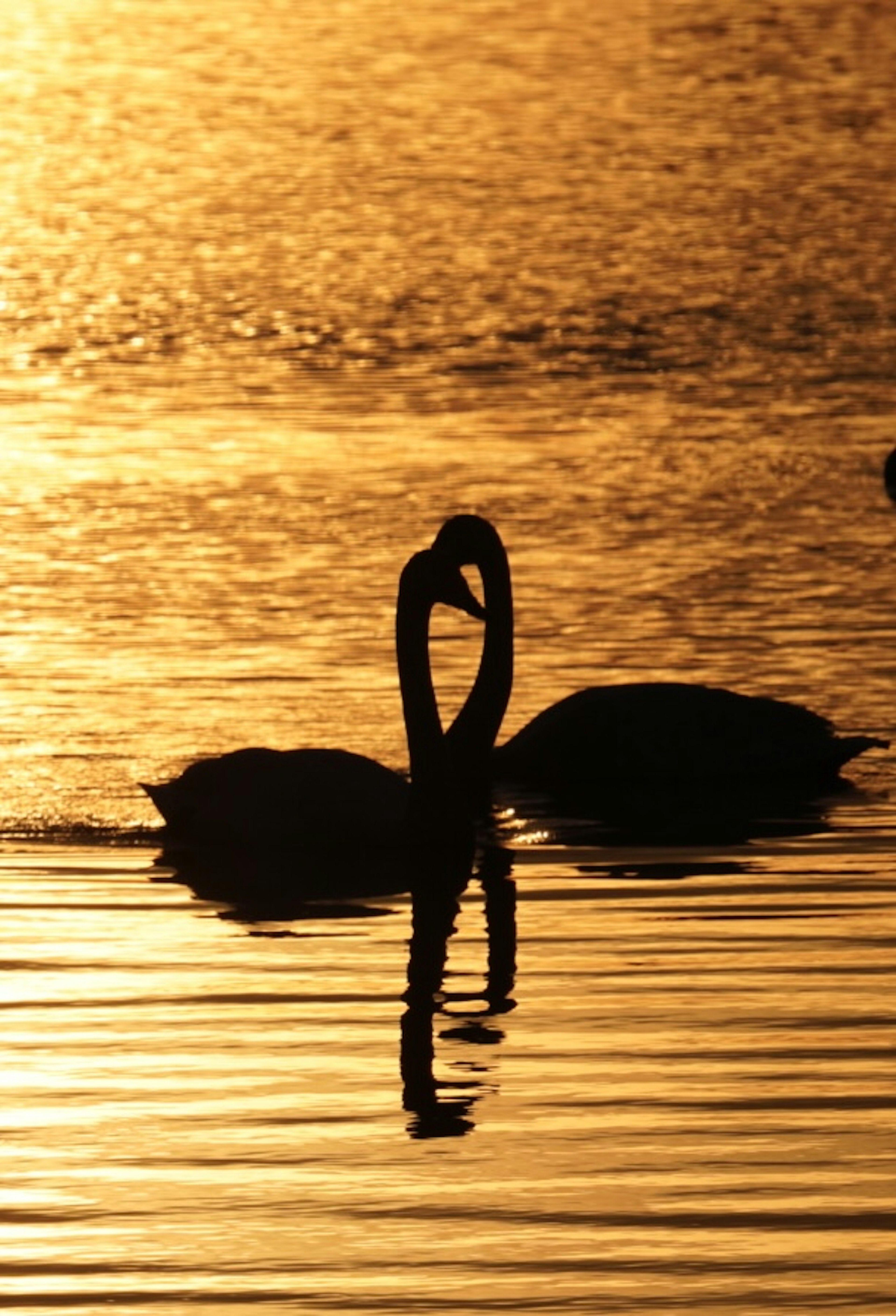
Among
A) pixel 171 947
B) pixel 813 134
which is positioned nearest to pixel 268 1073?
pixel 171 947

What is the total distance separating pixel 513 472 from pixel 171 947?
39.2 feet

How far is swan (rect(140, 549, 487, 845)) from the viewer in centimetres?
1416

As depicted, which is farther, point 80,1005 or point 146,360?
point 146,360

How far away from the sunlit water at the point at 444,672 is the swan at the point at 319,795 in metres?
0.26

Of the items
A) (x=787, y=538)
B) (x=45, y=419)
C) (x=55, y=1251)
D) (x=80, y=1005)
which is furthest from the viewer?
(x=45, y=419)

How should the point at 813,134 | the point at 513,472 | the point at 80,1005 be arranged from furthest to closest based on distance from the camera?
1. the point at 813,134
2. the point at 513,472
3. the point at 80,1005

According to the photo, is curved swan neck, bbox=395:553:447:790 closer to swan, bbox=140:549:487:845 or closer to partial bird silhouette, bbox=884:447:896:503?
swan, bbox=140:549:487:845

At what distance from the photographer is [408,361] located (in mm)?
29172

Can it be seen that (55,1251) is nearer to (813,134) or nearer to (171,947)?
(171,947)

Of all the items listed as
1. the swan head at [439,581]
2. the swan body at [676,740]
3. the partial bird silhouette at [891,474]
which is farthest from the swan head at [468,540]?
the partial bird silhouette at [891,474]

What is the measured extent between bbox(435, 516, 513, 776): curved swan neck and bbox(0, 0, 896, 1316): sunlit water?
0.47 meters

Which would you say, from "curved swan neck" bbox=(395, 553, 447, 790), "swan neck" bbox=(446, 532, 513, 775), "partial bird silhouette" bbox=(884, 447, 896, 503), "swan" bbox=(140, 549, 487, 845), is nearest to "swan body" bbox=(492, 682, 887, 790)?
"swan neck" bbox=(446, 532, 513, 775)

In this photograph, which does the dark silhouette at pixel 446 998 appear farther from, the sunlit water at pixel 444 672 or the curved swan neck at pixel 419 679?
the curved swan neck at pixel 419 679

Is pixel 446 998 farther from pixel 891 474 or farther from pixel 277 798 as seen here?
pixel 891 474
